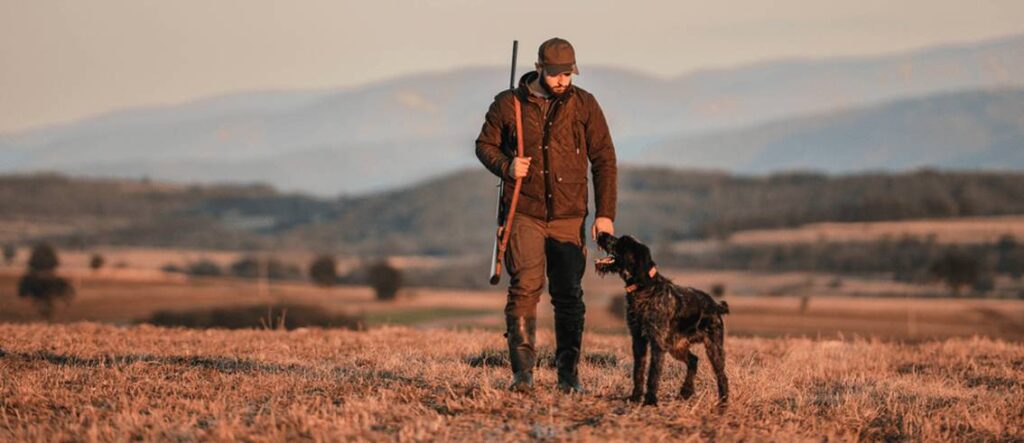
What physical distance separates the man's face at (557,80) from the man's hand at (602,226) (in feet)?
3.38

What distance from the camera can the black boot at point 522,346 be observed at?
418 inches

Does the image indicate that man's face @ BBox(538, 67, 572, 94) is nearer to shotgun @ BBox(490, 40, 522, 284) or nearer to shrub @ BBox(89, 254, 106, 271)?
shotgun @ BBox(490, 40, 522, 284)

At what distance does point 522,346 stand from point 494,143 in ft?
5.22

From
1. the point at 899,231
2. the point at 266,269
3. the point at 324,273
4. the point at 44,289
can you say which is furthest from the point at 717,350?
the point at 266,269

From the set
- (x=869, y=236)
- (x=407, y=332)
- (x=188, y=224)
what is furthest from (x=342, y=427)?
(x=188, y=224)

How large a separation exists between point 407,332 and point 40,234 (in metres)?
158

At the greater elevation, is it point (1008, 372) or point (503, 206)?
point (503, 206)

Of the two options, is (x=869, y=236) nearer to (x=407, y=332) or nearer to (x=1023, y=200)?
(x=1023, y=200)

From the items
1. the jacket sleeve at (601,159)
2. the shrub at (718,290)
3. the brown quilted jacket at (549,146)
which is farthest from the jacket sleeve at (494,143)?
the shrub at (718,290)

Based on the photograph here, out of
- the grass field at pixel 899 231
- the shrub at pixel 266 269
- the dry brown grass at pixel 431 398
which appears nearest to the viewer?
the dry brown grass at pixel 431 398

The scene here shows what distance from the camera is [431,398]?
32.9ft

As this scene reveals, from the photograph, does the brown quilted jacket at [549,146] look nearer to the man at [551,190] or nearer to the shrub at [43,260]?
the man at [551,190]

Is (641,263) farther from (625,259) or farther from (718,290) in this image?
(718,290)

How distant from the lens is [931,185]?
521 feet
